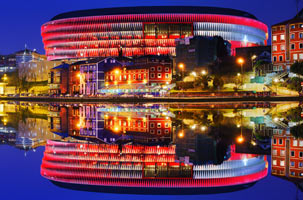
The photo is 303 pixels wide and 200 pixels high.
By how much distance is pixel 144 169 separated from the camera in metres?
14.7

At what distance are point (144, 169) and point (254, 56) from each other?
235ft

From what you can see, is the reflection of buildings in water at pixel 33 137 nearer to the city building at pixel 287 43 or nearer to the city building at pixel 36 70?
the city building at pixel 287 43

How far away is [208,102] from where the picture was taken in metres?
66.5

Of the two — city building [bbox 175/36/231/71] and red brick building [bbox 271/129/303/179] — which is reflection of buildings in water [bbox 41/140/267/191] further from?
city building [bbox 175/36/231/71]

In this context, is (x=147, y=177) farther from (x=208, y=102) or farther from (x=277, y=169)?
(x=208, y=102)

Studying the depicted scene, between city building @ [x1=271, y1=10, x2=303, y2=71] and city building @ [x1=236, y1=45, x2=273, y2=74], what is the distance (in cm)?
184

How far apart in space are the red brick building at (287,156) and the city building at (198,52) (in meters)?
67.0

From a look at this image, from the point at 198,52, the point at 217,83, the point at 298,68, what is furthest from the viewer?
the point at 198,52

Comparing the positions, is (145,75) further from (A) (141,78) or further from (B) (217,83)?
(B) (217,83)

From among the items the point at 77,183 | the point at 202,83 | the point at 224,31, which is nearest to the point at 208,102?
the point at 202,83

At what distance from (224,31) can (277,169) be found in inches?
4670

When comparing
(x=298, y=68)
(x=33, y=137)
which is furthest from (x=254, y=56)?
(x=33, y=137)
